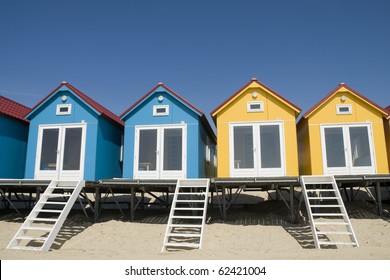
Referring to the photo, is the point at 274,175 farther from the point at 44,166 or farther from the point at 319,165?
the point at 44,166

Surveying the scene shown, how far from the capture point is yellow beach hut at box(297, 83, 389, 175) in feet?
39.4

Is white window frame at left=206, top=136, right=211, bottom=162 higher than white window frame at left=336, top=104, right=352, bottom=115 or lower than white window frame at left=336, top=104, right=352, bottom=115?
lower

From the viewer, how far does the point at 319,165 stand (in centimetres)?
1216

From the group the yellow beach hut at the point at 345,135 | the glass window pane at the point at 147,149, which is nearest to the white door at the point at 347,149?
the yellow beach hut at the point at 345,135

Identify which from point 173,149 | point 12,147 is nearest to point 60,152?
point 12,147

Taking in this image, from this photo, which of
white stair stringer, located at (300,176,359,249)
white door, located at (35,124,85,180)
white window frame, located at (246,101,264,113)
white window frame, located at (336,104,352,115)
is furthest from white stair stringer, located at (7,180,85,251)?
white window frame, located at (336,104,352,115)

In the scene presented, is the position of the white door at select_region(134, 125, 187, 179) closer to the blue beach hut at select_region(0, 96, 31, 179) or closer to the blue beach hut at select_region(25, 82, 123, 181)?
the blue beach hut at select_region(25, 82, 123, 181)

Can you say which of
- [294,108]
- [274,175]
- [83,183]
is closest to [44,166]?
[83,183]

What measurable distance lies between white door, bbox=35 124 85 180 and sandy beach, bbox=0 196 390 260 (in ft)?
6.32

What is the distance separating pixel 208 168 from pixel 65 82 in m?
7.08

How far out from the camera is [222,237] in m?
10.5

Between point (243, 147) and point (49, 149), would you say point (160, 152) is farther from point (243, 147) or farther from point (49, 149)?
point (49, 149)

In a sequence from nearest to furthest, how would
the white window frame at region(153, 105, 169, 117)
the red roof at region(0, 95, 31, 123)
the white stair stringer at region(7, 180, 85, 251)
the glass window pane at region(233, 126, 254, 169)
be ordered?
the white stair stringer at region(7, 180, 85, 251) < the glass window pane at region(233, 126, 254, 169) < the white window frame at region(153, 105, 169, 117) < the red roof at region(0, 95, 31, 123)

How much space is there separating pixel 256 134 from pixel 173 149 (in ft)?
10.1
